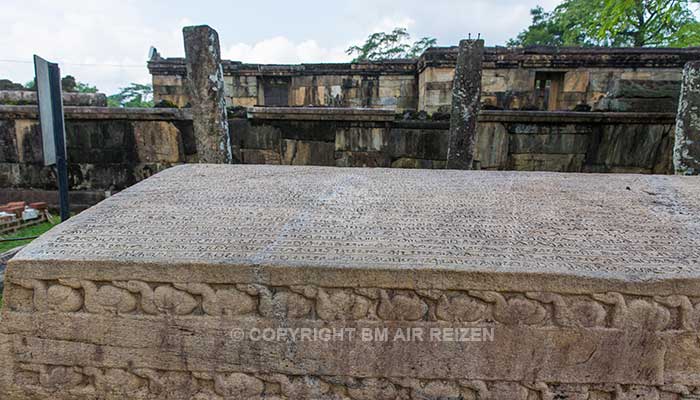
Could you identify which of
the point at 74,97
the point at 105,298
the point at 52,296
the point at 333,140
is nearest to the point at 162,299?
the point at 105,298

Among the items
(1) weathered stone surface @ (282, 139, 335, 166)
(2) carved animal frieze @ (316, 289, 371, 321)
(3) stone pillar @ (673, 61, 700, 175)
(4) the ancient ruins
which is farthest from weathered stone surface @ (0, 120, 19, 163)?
(3) stone pillar @ (673, 61, 700, 175)

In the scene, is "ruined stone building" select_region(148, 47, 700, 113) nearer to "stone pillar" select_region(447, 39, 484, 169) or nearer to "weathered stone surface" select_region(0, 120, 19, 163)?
"stone pillar" select_region(447, 39, 484, 169)

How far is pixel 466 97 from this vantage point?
5027mm

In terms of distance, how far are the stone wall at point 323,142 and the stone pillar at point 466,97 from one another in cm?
56

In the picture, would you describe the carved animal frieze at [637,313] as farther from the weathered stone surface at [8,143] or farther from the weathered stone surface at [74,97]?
the weathered stone surface at [74,97]

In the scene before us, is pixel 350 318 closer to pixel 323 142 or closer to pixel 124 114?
pixel 323 142

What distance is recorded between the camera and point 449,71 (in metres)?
9.35

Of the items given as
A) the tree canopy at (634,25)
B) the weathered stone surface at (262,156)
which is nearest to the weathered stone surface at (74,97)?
the weathered stone surface at (262,156)

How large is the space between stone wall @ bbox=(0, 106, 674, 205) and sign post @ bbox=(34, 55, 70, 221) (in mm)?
2084

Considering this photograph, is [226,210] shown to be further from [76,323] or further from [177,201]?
[76,323]

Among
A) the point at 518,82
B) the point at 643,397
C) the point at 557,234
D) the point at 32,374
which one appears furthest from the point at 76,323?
the point at 518,82

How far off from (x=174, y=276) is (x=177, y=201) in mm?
742

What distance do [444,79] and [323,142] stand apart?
4.95 m

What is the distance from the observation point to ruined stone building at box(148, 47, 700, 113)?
927cm
